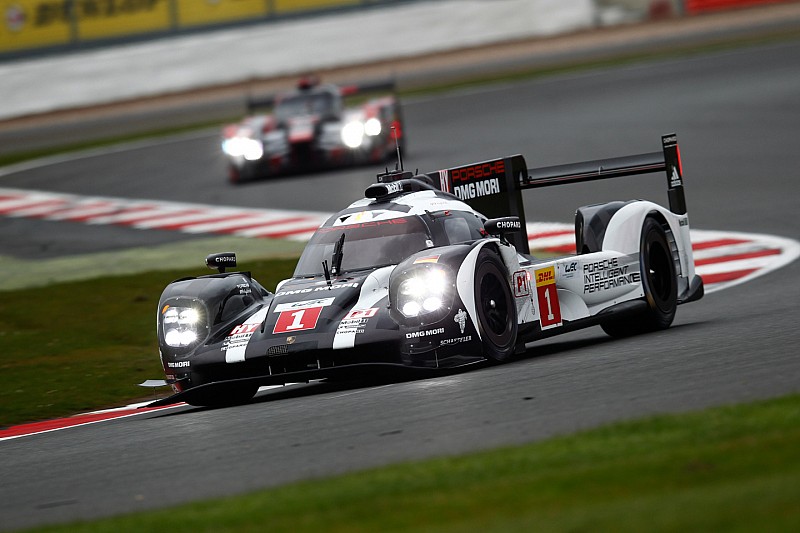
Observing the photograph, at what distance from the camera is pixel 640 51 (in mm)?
32844

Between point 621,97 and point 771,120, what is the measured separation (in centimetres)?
473

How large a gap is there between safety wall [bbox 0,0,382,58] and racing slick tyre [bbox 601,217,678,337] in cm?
2464

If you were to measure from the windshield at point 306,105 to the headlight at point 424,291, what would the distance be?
1449 cm

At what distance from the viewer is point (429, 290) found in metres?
8.29

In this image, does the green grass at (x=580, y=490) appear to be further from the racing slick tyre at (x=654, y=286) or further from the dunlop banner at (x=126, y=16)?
the dunlop banner at (x=126, y=16)

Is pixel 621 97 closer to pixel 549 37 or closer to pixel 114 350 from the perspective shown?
pixel 549 37

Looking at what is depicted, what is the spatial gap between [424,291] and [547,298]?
51.6 inches

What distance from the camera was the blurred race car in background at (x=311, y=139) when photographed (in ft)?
72.8

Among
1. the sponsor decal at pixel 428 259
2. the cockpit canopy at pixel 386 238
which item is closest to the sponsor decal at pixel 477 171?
the cockpit canopy at pixel 386 238

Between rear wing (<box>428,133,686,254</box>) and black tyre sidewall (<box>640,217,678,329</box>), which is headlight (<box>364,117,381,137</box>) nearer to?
rear wing (<box>428,133,686,254</box>)

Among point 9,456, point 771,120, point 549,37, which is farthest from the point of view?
point 549,37

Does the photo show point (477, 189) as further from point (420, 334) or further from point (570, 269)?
point (420, 334)

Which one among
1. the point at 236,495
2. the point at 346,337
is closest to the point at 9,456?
the point at 346,337

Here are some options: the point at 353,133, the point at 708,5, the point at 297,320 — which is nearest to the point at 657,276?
the point at 297,320
